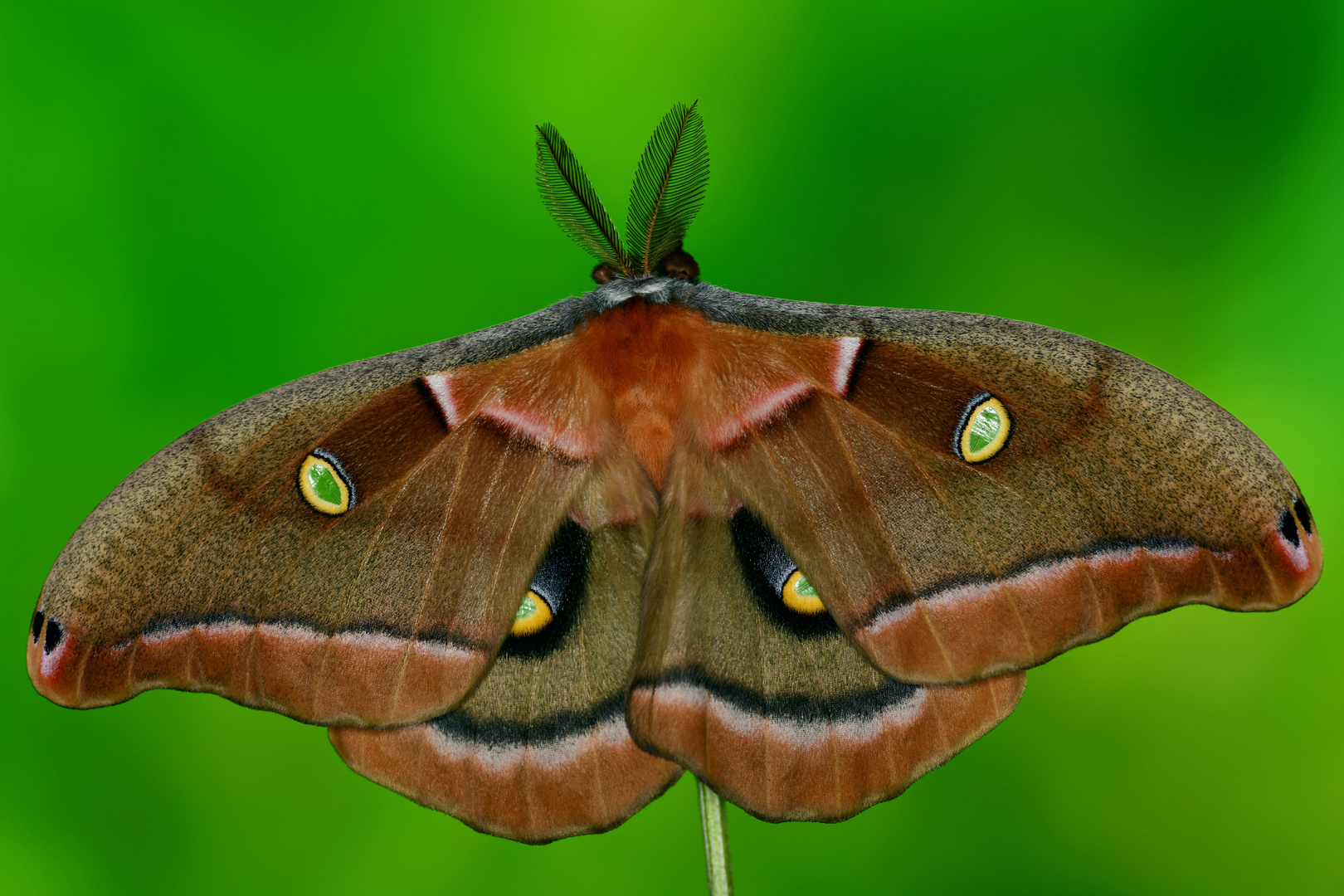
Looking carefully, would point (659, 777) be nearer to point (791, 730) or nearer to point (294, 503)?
point (791, 730)

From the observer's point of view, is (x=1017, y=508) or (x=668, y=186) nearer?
(x=1017, y=508)

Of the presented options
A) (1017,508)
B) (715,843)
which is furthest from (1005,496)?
(715,843)

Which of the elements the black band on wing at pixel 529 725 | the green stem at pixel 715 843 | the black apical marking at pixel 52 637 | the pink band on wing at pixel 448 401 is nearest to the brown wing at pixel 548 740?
the black band on wing at pixel 529 725

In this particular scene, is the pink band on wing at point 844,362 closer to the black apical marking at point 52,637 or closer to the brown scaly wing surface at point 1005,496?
the brown scaly wing surface at point 1005,496

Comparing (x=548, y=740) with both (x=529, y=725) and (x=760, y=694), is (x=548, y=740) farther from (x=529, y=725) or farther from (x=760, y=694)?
(x=760, y=694)

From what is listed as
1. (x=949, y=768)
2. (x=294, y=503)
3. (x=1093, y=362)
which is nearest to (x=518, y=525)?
(x=294, y=503)

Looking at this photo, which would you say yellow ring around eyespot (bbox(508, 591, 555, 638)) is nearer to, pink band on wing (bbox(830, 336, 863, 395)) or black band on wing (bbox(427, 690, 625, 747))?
black band on wing (bbox(427, 690, 625, 747))
